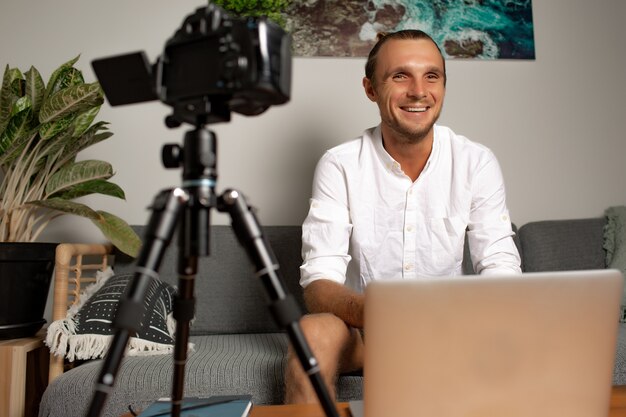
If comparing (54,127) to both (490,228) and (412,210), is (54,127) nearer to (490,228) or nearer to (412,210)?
(412,210)

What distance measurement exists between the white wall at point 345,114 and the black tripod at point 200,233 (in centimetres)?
152

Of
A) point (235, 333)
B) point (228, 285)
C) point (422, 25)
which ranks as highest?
point (422, 25)

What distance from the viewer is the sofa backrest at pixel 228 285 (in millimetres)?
1954

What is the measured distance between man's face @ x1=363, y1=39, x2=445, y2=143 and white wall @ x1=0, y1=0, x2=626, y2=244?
2.05 feet

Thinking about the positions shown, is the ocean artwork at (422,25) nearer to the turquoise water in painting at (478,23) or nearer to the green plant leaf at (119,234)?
the turquoise water in painting at (478,23)

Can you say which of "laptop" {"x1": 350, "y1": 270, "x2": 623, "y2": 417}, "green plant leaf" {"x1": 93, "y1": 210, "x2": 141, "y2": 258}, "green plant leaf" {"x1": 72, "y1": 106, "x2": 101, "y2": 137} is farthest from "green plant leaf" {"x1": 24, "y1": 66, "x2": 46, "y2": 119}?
"laptop" {"x1": 350, "y1": 270, "x2": 623, "y2": 417}

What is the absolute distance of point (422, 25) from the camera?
2318 mm

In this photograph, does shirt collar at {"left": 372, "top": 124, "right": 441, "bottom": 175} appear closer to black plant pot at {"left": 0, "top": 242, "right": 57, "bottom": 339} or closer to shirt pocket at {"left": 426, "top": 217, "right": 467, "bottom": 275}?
shirt pocket at {"left": 426, "top": 217, "right": 467, "bottom": 275}

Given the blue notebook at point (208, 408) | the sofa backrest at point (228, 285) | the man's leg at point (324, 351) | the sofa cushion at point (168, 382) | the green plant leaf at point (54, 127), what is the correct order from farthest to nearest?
the sofa backrest at point (228, 285) < the green plant leaf at point (54, 127) < the sofa cushion at point (168, 382) < the man's leg at point (324, 351) < the blue notebook at point (208, 408)

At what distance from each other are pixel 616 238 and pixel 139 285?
2.19 meters

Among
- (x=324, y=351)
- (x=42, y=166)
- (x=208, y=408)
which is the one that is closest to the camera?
(x=208, y=408)

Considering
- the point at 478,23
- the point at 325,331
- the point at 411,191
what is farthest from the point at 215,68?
the point at 478,23

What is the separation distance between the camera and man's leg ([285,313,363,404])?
1125 mm

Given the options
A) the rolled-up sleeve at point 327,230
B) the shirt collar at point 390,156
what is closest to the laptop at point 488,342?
the rolled-up sleeve at point 327,230
